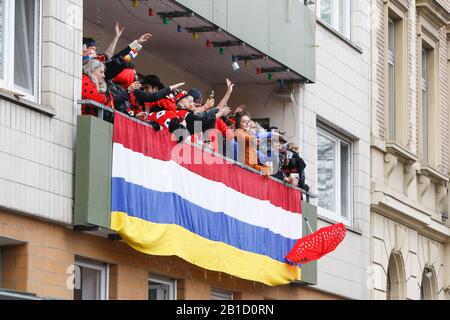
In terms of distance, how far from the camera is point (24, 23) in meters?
20.0

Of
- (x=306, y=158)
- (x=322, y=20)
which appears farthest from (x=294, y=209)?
(x=322, y=20)

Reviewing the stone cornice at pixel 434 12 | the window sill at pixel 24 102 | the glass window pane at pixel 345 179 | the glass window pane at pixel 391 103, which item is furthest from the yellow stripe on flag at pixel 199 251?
the stone cornice at pixel 434 12

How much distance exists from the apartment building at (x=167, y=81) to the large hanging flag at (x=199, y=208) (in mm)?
481

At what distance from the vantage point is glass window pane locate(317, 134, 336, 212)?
1210 inches

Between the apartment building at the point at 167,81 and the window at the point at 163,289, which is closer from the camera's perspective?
the apartment building at the point at 167,81

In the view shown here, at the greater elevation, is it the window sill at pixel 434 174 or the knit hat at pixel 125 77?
the window sill at pixel 434 174

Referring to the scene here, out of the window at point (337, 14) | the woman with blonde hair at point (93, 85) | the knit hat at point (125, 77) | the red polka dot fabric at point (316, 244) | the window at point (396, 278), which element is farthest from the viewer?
the window at point (396, 278)

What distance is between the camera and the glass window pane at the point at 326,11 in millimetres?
31188

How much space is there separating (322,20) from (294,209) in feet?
15.8

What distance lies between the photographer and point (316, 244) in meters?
26.2

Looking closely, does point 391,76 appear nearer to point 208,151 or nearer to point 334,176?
point 334,176

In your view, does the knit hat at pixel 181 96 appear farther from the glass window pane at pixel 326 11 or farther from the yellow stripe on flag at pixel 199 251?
the glass window pane at pixel 326 11

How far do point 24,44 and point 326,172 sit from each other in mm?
12080

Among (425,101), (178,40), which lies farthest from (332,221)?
(425,101)
